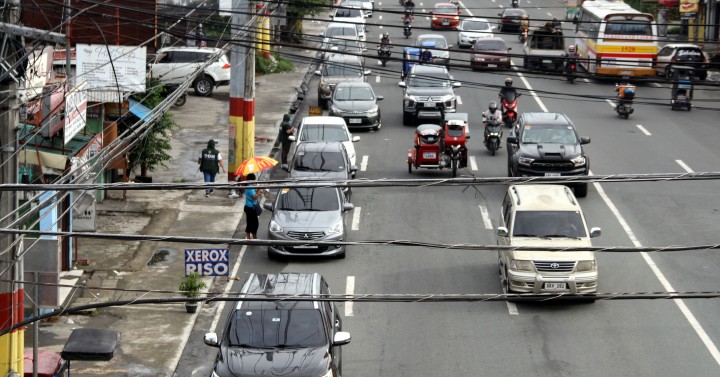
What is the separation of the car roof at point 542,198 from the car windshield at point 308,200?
160 inches

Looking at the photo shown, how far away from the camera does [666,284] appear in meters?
23.9

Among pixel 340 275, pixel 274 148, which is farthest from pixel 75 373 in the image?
pixel 274 148

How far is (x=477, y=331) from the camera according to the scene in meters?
21.5

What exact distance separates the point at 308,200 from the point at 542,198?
209 inches

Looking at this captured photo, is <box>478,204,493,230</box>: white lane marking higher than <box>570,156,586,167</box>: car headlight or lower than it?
lower

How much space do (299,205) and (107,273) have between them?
4395mm

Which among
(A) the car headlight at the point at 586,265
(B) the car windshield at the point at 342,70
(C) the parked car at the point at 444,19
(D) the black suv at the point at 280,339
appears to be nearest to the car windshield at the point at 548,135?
(A) the car headlight at the point at 586,265

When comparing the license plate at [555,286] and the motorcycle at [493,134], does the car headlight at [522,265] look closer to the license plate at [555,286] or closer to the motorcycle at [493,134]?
the license plate at [555,286]

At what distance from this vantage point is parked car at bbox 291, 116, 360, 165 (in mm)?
34031

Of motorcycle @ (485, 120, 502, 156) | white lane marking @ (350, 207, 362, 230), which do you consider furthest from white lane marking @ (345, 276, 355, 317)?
motorcycle @ (485, 120, 502, 156)

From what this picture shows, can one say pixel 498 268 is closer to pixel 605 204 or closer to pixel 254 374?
pixel 605 204

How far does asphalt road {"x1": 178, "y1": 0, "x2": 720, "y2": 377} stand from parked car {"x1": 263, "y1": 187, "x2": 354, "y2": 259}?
0.28 m

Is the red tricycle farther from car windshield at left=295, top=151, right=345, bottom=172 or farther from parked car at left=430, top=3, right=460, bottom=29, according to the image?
parked car at left=430, top=3, right=460, bottom=29

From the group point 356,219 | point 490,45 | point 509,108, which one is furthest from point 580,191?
point 490,45
